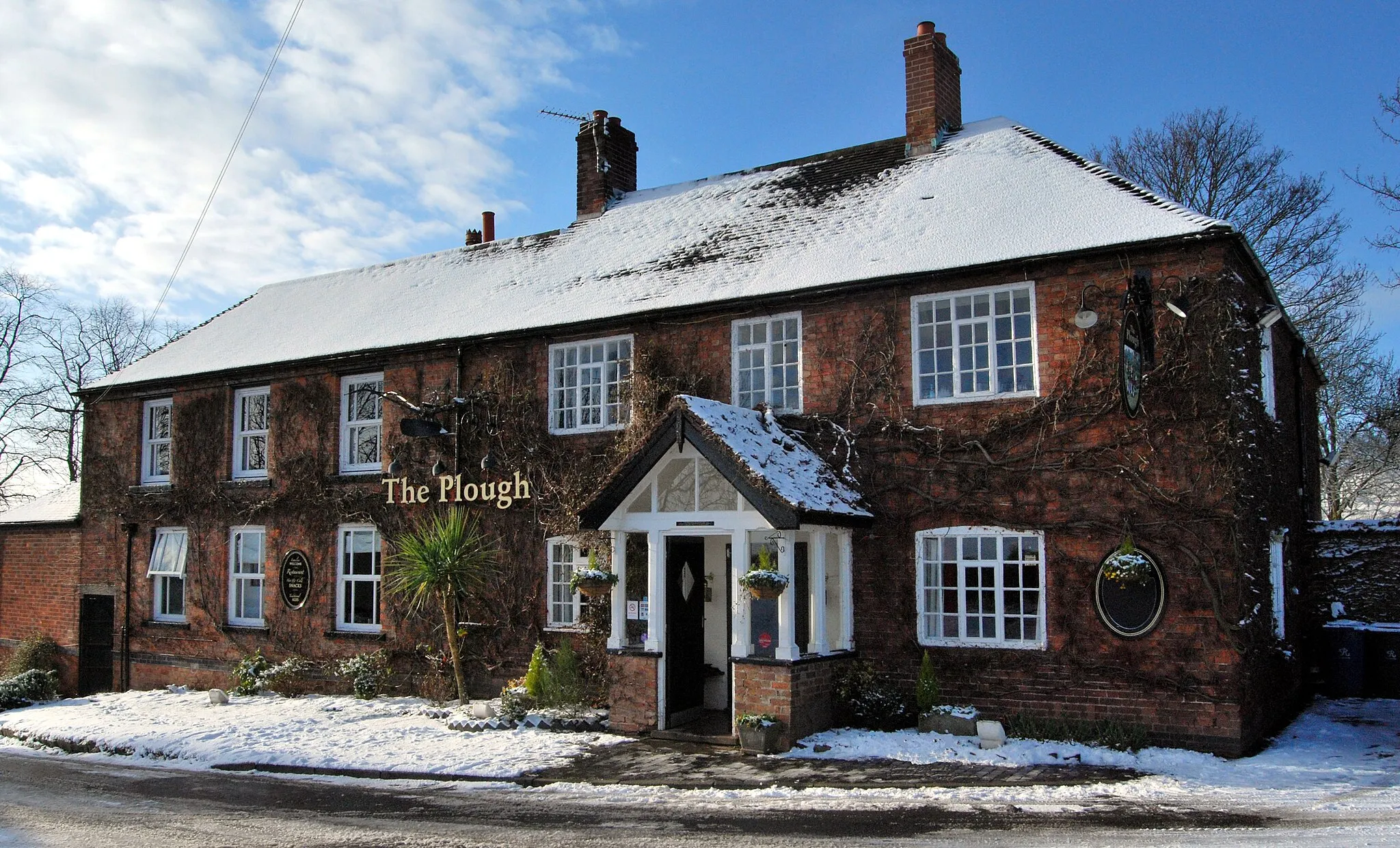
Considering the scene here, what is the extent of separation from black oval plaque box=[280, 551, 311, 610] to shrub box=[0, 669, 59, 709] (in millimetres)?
5339

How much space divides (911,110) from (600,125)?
6678 millimetres

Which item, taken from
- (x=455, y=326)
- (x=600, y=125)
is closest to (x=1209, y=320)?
(x=455, y=326)

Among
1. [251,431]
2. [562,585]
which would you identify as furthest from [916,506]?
[251,431]

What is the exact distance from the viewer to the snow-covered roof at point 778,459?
39.3ft

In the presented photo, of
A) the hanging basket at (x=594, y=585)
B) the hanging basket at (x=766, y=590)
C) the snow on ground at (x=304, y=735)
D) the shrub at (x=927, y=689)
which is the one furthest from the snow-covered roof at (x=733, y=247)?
the snow on ground at (x=304, y=735)

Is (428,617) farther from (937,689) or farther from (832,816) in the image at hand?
(832,816)

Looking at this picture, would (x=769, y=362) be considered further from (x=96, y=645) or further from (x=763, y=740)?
(x=96, y=645)

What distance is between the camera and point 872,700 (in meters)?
12.7

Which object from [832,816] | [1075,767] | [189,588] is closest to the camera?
[832,816]

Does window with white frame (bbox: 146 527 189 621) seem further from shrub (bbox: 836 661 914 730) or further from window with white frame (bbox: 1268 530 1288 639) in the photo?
window with white frame (bbox: 1268 530 1288 639)

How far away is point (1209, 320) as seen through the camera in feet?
37.9

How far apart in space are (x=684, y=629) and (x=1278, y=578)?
7831 mm

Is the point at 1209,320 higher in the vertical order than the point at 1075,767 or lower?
higher

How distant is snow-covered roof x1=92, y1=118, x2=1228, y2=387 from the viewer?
13.2m
